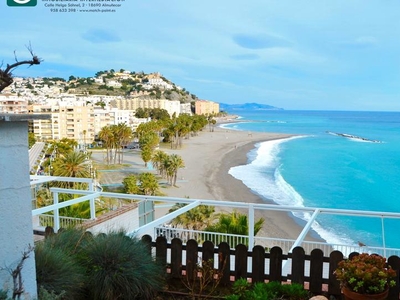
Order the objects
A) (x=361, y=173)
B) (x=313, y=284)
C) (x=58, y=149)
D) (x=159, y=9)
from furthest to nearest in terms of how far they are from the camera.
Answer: (x=58, y=149)
(x=361, y=173)
(x=159, y=9)
(x=313, y=284)

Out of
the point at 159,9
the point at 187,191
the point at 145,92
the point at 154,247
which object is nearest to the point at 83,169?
the point at 187,191

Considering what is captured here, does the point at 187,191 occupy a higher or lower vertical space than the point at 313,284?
lower

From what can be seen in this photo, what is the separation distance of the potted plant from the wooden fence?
35 centimetres

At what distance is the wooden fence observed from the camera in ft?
12.3

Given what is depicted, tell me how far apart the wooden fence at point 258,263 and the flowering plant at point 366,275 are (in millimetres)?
342

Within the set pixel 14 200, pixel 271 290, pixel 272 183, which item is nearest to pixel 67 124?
pixel 272 183

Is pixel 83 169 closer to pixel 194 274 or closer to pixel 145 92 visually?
pixel 194 274

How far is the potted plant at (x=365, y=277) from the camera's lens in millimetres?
3172

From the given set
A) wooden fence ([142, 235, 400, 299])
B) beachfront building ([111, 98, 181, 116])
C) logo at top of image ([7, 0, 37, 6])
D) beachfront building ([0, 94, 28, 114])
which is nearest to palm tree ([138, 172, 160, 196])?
beachfront building ([0, 94, 28, 114])

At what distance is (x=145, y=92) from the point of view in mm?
189625

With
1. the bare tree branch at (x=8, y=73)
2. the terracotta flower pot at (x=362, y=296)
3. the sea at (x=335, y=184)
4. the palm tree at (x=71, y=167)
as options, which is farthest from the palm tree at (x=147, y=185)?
the bare tree branch at (x=8, y=73)

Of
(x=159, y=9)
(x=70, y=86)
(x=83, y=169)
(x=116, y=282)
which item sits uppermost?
(x=70, y=86)

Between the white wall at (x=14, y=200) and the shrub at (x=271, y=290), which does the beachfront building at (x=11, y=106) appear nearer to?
the white wall at (x=14, y=200)

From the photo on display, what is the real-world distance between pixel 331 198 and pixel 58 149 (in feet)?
120
